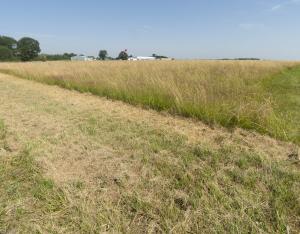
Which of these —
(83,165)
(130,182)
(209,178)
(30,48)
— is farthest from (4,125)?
(30,48)

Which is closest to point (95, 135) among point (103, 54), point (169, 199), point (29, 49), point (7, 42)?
point (169, 199)

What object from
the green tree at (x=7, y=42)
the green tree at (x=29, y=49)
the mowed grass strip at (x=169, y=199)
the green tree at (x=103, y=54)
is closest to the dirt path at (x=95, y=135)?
the mowed grass strip at (x=169, y=199)

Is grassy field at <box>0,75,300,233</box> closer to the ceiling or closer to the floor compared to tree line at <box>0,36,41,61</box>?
closer to the ceiling

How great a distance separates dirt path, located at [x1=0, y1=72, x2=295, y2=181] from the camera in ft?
10.6

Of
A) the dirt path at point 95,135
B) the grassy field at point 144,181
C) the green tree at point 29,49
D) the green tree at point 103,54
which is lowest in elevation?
the green tree at point 103,54

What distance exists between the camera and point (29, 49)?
3127 inches

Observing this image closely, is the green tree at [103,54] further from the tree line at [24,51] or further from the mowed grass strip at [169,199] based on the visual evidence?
the mowed grass strip at [169,199]

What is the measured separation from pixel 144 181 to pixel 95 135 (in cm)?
165

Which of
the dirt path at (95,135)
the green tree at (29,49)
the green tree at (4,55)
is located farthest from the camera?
the green tree at (29,49)

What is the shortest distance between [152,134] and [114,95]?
12.3ft

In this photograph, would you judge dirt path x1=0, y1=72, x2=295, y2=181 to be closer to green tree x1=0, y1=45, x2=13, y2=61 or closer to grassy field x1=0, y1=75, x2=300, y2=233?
grassy field x1=0, y1=75, x2=300, y2=233

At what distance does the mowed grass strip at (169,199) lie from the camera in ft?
6.98

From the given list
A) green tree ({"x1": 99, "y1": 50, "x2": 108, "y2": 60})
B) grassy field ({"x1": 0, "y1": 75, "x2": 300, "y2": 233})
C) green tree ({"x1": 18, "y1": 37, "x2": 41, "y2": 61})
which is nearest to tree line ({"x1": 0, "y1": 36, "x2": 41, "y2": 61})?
green tree ({"x1": 18, "y1": 37, "x2": 41, "y2": 61})

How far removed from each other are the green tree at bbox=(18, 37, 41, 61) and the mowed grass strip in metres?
83.5
